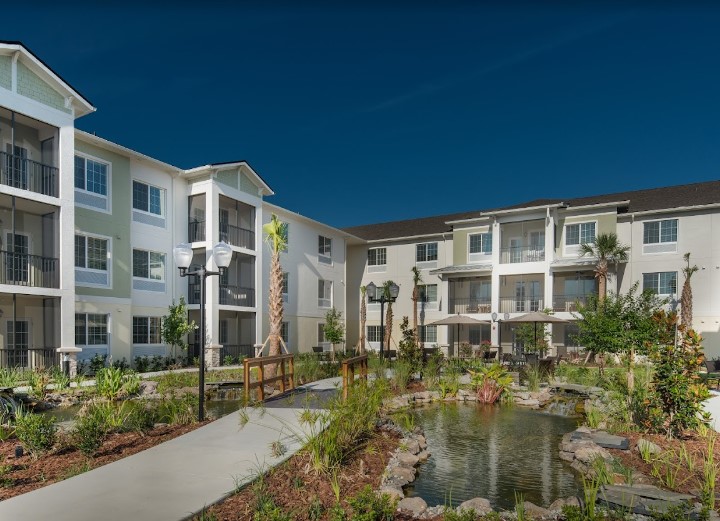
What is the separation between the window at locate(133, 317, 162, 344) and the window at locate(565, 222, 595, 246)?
892 inches

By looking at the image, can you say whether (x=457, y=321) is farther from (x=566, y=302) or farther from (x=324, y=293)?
(x=324, y=293)

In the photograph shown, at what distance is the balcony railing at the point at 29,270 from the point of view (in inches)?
693

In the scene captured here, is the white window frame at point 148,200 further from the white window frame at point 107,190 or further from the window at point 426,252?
the window at point 426,252

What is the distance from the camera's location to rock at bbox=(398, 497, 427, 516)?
5.45 m

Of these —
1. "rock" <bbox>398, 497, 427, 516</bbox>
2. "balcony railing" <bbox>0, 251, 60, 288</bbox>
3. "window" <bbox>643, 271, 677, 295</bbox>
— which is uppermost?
"balcony railing" <bbox>0, 251, 60, 288</bbox>

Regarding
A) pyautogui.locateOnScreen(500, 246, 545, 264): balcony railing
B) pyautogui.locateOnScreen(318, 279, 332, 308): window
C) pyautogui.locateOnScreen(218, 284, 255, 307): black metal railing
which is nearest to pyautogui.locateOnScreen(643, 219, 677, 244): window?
pyautogui.locateOnScreen(500, 246, 545, 264): balcony railing

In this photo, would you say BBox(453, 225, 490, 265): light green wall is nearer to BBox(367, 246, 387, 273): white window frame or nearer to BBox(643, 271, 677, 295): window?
BBox(367, 246, 387, 273): white window frame

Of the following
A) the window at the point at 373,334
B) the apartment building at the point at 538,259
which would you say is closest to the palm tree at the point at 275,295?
the apartment building at the point at 538,259

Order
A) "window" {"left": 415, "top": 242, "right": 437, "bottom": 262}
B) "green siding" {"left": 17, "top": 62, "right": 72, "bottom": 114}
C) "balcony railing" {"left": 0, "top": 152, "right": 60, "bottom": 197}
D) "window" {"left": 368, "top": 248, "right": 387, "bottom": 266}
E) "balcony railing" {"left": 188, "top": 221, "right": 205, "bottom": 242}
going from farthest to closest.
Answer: "window" {"left": 368, "top": 248, "right": 387, "bottom": 266} < "window" {"left": 415, "top": 242, "right": 437, "bottom": 262} < "balcony railing" {"left": 188, "top": 221, "right": 205, "bottom": 242} < "balcony railing" {"left": 0, "top": 152, "right": 60, "bottom": 197} < "green siding" {"left": 17, "top": 62, "right": 72, "bottom": 114}

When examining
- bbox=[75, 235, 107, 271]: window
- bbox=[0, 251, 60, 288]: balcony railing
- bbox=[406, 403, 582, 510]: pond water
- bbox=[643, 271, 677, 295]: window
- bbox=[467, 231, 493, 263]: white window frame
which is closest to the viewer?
bbox=[406, 403, 582, 510]: pond water

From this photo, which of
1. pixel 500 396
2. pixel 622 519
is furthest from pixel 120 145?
pixel 622 519

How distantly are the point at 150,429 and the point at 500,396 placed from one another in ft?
30.9

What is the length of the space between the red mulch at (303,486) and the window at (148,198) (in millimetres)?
18993

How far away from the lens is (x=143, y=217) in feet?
74.7
